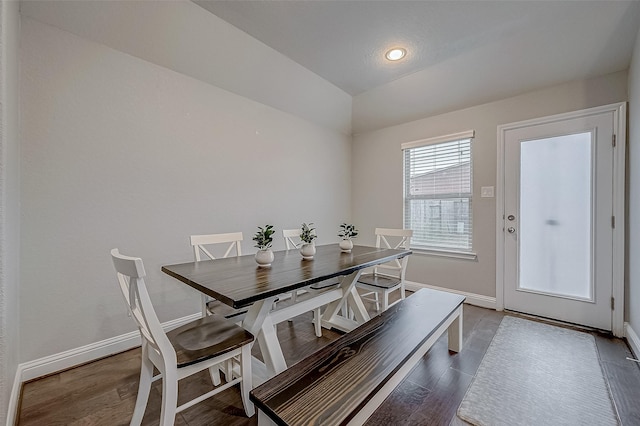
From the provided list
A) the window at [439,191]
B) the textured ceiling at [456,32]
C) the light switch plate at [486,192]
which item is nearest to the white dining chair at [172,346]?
the textured ceiling at [456,32]

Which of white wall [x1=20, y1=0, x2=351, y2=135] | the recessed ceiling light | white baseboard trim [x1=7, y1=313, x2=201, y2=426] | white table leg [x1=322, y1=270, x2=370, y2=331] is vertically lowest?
white baseboard trim [x1=7, y1=313, x2=201, y2=426]

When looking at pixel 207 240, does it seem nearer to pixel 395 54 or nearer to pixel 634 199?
pixel 395 54

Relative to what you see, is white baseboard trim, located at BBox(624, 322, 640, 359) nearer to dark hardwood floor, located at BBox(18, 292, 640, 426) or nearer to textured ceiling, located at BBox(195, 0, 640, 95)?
dark hardwood floor, located at BBox(18, 292, 640, 426)

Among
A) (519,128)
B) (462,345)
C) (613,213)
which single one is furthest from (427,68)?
(462,345)

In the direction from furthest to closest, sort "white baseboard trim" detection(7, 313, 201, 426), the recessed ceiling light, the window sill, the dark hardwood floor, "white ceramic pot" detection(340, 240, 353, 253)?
the window sill, the recessed ceiling light, "white ceramic pot" detection(340, 240, 353, 253), "white baseboard trim" detection(7, 313, 201, 426), the dark hardwood floor

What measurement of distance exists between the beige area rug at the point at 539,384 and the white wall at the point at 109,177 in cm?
237

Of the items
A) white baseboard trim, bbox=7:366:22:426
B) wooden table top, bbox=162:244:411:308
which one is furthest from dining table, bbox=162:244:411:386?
white baseboard trim, bbox=7:366:22:426

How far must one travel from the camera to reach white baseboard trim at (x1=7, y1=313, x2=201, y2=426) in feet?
5.37

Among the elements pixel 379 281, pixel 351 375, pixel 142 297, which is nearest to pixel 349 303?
pixel 379 281

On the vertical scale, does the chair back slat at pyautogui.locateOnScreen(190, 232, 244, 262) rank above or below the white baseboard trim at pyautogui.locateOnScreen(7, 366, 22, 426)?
above

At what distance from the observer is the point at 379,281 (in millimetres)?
2570

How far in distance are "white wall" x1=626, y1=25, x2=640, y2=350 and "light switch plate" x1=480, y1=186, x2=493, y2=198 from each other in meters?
1.03

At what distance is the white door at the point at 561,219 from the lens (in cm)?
242

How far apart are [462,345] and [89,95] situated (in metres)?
3.53
